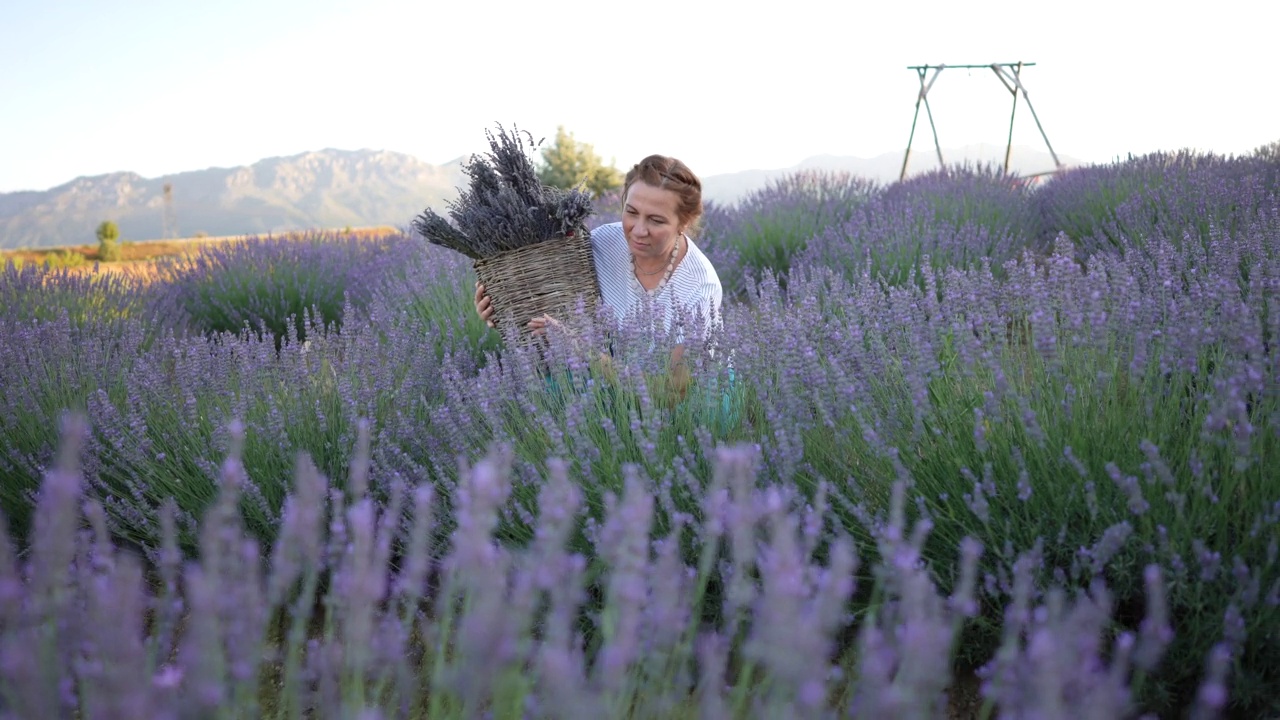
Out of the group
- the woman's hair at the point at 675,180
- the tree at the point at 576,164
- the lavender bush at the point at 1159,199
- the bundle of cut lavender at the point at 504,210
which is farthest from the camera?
the tree at the point at 576,164

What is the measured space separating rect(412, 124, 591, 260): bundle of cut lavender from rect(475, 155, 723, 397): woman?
0.27 metres

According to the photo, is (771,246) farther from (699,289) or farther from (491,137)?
(491,137)

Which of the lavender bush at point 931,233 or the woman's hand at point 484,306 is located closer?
the woman's hand at point 484,306

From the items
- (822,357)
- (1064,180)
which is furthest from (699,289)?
(1064,180)

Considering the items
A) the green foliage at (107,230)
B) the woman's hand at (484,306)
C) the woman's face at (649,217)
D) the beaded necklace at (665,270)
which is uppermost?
the green foliage at (107,230)

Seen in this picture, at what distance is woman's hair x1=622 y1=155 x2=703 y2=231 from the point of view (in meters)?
3.05

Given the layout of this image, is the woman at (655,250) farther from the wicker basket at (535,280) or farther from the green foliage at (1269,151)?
the green foliage at (1269,151)

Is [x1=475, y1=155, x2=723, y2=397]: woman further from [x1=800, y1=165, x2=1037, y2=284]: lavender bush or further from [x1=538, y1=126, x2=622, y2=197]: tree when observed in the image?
[x1=538, y1=126, x2=622, y2=197]: tree

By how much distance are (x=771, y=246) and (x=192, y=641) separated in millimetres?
5097

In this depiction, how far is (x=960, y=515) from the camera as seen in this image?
171 centimetres

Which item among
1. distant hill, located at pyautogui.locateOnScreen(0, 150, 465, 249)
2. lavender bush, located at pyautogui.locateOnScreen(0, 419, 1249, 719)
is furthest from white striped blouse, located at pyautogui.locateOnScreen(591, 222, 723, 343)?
distant hill, located at pyautogui.locateOnScreen(0, 150, 465, 249)

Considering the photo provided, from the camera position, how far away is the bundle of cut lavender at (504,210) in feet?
8.56

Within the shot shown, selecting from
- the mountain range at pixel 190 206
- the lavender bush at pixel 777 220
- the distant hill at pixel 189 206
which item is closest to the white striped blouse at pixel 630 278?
the lavender bush at pixel 777 220

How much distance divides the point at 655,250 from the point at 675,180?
26cm
